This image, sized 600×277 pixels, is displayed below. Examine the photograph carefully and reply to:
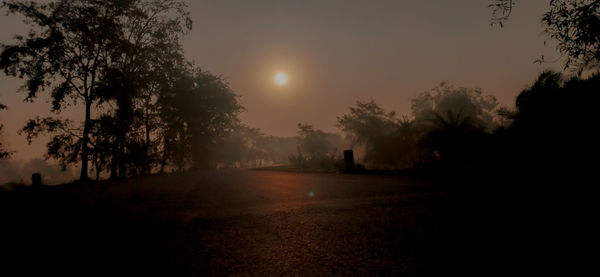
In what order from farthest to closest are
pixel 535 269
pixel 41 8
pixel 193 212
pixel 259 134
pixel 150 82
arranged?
pixel 259 134
pixel 150 82
pixel 41 8
pixel 193 212
pixel 535 269

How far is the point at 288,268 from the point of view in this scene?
1.96m

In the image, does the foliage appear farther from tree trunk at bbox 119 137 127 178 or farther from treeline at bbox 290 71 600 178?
tree trunk at bbox 119 137 127 178

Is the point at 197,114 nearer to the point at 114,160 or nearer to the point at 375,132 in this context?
the point at 114,160

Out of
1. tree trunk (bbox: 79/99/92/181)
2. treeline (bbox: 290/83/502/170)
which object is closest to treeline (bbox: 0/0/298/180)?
tree trunk (bbox: 79/99/92/181)

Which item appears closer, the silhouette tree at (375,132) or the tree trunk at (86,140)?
the tree trunk at (86,140)

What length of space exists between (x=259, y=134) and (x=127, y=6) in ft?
272

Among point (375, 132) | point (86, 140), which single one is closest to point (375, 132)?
point (375, 132)

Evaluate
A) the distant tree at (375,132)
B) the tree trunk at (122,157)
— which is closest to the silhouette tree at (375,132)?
the distant tree at (375,132)

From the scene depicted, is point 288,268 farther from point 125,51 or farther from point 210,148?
point 210,148

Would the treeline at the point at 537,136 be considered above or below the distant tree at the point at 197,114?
below

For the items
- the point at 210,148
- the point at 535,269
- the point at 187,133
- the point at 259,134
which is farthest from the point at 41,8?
the point at 259,134

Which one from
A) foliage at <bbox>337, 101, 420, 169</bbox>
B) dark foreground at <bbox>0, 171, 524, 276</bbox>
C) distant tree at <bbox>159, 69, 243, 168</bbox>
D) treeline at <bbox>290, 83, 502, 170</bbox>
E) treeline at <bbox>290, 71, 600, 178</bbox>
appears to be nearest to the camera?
dark foreground at <bbox>0, 171, 524, 276</bbox>

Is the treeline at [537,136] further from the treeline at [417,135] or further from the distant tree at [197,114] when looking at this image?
the distant tree at [197,114]

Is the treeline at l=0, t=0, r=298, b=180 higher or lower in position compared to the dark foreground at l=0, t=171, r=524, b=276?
higher
